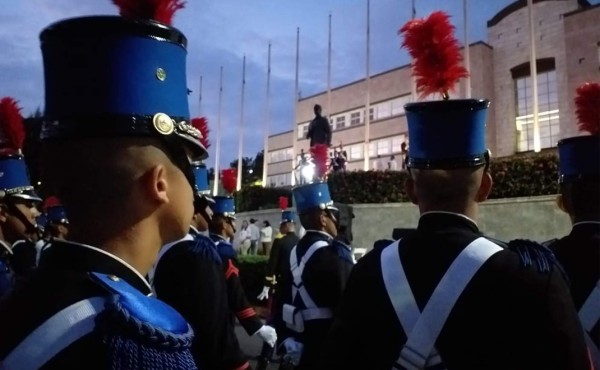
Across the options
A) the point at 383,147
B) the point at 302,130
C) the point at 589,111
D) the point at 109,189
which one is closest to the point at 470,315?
the point at 109,189

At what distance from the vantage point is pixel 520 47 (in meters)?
24.2

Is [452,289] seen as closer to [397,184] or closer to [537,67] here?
[397,184]

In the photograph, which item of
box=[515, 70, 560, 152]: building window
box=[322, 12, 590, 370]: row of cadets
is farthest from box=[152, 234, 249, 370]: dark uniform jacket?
box=[515, 70, 560, 152]: building window

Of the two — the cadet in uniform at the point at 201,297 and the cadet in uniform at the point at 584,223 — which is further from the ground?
the cadet in uniform at the point at 584,223

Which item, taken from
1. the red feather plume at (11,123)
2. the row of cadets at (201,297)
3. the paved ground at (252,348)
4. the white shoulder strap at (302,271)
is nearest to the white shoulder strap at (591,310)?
the row of cadets at (201,297)

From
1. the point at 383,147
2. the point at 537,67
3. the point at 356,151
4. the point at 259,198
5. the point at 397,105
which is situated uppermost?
the point at 397,105

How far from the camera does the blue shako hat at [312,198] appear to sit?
18.9 ft

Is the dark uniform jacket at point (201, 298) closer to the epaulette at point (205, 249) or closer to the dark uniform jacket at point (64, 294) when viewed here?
the epaulette at point (205, 249)

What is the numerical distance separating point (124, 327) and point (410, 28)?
204 centimetres

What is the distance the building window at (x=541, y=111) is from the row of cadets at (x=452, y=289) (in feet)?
76.0

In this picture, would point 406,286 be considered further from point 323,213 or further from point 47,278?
point 323,213

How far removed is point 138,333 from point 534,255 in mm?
1369

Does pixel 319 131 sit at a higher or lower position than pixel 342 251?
higher

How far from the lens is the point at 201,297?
10.4 feet
